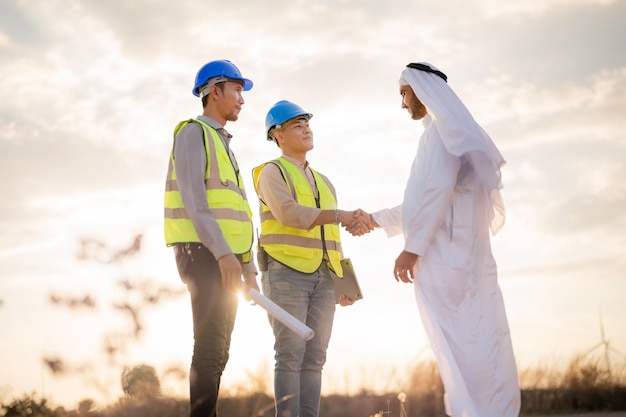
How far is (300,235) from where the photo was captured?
5434 mm

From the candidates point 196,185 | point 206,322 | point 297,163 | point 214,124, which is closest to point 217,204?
point 196,185

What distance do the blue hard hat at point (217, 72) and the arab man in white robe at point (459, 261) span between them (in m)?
1.16

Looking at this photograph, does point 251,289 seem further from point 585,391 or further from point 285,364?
point 585,391

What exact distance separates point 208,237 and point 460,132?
1681 millimetres

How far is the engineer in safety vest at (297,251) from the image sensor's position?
511 cm

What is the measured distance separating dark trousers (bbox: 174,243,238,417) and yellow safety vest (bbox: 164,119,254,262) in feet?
0.40

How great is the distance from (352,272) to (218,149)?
1697mm

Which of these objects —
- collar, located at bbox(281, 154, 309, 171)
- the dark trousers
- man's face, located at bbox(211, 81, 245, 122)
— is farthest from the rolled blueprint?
collar, located at bbox(281, 154, 309, 171)

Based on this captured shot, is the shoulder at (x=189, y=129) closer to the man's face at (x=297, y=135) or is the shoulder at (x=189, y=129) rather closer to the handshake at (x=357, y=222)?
the man's face at (x=297, y=135)

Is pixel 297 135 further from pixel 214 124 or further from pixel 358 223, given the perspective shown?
pixel 214 124

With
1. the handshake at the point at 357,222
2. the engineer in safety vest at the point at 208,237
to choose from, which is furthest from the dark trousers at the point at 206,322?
the handshake at the point at 357,222

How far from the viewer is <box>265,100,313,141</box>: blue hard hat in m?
5.72

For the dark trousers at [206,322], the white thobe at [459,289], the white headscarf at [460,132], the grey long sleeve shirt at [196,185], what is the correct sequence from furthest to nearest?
the white headscarf at [460,132]
the white thobe at [459,289]
the grey long sleeve shirt at [196,185]
the dark trousers at [206,322]

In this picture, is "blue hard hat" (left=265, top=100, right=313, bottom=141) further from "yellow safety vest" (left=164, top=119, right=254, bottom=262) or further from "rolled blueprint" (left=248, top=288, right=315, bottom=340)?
"rolled blueprint" (left=248, top=288, right=315, bottom=340)
